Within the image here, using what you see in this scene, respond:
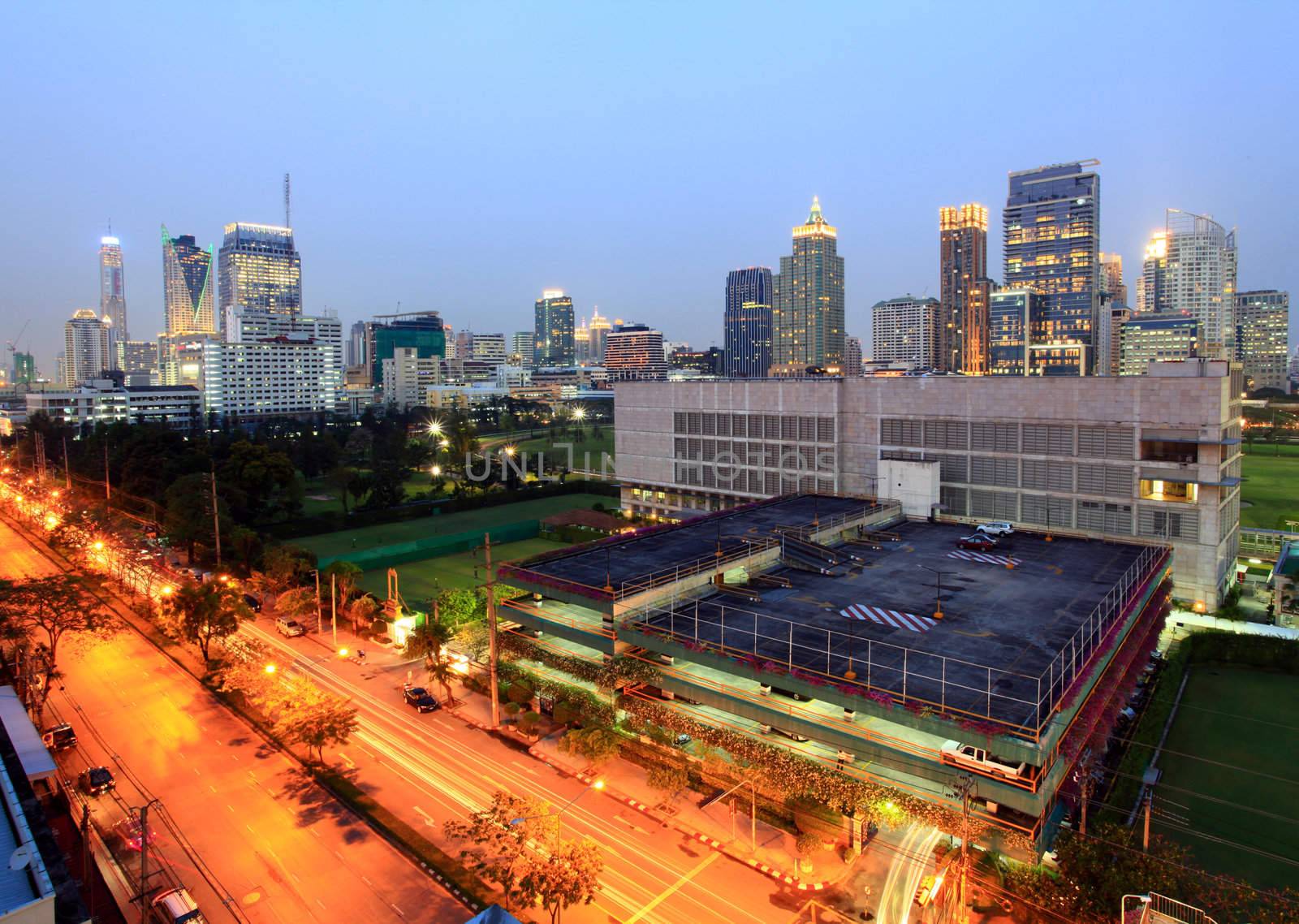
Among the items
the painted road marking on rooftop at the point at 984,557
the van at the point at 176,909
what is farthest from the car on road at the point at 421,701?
the painted road marking on rooftop at the point at 984,557

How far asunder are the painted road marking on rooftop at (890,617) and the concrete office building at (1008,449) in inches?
937

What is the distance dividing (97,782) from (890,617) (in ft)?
107

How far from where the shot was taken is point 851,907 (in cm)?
2328

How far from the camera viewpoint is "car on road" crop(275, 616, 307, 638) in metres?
48.8

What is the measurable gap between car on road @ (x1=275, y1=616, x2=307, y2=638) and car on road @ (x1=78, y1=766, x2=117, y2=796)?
59.3 ft

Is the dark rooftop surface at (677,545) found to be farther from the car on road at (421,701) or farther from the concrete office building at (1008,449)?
the car on road at (421,701)

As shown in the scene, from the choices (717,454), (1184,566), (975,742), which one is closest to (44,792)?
(975,742)

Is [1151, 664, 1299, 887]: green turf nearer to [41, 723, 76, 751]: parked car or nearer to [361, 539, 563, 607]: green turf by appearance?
[361, 539, 563, 607]: green turf

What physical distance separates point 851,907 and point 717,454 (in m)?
51.0

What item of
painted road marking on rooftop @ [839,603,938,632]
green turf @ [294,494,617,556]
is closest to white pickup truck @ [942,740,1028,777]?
painted road marking on rooftop @ [839,603,938,632]

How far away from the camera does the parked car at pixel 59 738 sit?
3375 centimetres

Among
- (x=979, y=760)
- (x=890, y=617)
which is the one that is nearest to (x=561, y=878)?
(x=979, y=760)

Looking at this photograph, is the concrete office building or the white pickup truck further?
the concrete office building

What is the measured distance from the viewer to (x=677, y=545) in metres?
44.2
